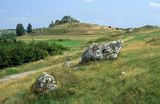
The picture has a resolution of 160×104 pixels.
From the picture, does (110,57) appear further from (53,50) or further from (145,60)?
(53,50)

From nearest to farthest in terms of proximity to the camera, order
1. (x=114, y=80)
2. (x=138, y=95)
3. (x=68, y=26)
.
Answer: (x=138, y=95), (x=114, y=80), (x=68, y=26)

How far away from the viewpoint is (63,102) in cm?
1892

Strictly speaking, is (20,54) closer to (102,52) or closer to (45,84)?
(102,52)

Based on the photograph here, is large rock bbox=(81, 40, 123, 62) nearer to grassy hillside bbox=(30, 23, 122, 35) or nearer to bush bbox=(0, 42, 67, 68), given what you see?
bush bbox=(0, 42, 67, 68)

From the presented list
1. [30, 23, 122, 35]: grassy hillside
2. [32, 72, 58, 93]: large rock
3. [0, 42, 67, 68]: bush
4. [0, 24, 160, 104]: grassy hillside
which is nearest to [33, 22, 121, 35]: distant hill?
[30, 23, 122, 35]: grassy hillside

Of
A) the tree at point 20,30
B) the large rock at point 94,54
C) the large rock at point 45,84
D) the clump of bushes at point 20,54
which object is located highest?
the large rock at point 94,54

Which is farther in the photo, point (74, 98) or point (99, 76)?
point (99, 76)

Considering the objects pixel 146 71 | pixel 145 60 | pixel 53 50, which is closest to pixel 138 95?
pixel 146 71

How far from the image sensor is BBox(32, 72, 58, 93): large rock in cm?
2012

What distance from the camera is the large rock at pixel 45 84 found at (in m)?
20.1

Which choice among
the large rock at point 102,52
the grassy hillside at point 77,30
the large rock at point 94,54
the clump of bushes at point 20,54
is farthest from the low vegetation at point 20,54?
the grassy hillside at point 77,30

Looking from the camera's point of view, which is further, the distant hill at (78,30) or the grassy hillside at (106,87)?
the distant hill at (78,30)

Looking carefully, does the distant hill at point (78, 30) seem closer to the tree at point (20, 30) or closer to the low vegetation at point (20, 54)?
the tree at point (20, 30)

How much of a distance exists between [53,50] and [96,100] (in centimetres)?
5403
